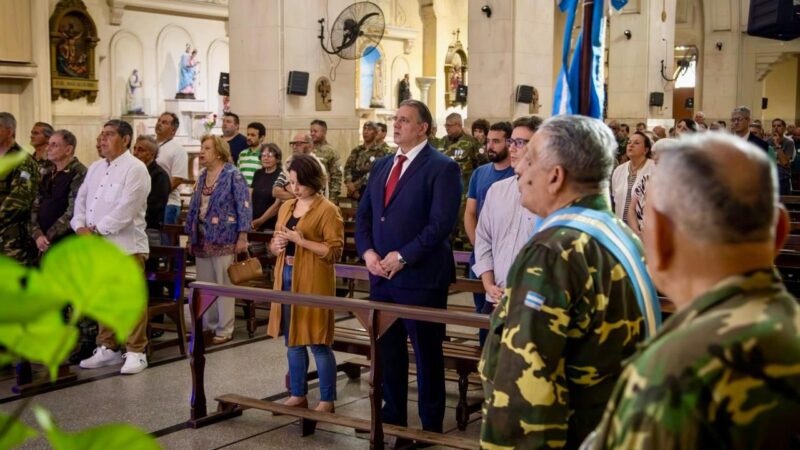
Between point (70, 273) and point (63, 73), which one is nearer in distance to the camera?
point (70, 273)

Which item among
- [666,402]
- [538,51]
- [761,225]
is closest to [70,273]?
[666,402]

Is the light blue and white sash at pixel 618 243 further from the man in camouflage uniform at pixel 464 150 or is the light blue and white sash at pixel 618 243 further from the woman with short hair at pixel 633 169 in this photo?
the man in camouflage uniform at pixel 464 150

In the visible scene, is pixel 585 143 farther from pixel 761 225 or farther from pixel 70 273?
pixel 70 273

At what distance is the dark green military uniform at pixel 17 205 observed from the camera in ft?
23.1

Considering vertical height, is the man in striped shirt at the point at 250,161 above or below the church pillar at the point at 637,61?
below

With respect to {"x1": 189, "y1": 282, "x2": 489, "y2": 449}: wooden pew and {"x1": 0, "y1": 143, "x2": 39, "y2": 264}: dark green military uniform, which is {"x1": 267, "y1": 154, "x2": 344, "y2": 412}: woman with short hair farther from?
{"x1": 0, "y1": 143, "x2": 39, "y2": 264}: dark green military uniform

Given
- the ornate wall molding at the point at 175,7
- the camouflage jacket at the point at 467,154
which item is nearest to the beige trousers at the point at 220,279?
the camouflage jacket at the point at 467,154

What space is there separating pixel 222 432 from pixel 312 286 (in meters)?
0.95

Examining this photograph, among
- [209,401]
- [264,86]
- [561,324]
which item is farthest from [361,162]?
[561,324]

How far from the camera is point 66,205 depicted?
741 centimetres

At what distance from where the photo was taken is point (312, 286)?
573 cm

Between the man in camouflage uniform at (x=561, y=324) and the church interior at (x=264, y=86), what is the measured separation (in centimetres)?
147

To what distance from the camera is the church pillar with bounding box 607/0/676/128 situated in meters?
21.2

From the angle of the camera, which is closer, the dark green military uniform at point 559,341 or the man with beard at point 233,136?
the dark green military uniform at point 559,341
